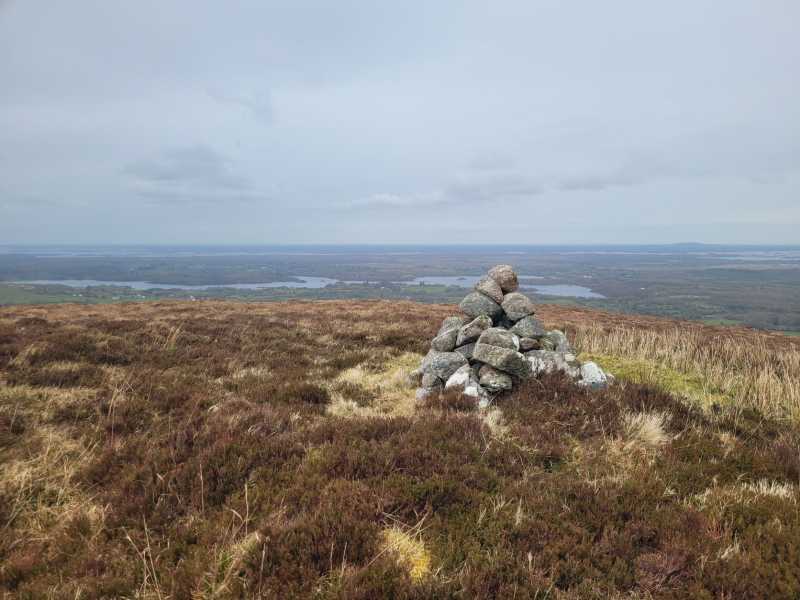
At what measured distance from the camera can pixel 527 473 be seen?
5418 millimetres

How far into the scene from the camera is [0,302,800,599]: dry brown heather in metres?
3.60

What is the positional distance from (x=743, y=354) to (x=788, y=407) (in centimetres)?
653

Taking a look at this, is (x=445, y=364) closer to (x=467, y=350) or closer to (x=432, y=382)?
(x=432, y=382)

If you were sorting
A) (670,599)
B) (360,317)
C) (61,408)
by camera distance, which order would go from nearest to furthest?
(670,599)
(61,408)
(360,317)

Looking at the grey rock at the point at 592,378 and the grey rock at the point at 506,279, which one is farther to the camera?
the grey rock at the point at 506,279

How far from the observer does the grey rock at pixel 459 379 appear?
9000mm

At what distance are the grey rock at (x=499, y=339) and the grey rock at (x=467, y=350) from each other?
1.93 feet

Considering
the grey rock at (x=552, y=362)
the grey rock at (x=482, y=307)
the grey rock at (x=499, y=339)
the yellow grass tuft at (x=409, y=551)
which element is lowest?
the yellow grass tuft at (x=409, y=551)

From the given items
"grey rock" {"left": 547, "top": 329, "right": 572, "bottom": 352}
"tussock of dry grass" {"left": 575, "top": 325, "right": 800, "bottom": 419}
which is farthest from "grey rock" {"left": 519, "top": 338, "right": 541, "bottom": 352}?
"tussock of dry grass" {"left": 575, "top": 325, "right": 800, "bottom": 419}

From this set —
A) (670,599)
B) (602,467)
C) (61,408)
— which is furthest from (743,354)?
(61,408)

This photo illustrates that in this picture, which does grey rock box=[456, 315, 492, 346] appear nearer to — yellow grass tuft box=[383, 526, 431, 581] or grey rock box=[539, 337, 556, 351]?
grey rock box=[539, 337, 556, 351]

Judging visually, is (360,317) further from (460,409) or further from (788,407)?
(788,407)

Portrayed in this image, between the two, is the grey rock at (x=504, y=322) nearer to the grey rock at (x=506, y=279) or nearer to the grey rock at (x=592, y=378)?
the grey rock at (x=506, y=279)

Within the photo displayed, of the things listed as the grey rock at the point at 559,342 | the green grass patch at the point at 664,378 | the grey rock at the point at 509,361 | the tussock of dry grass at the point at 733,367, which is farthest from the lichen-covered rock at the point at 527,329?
the tussock of dry grass at the point at 733,367
